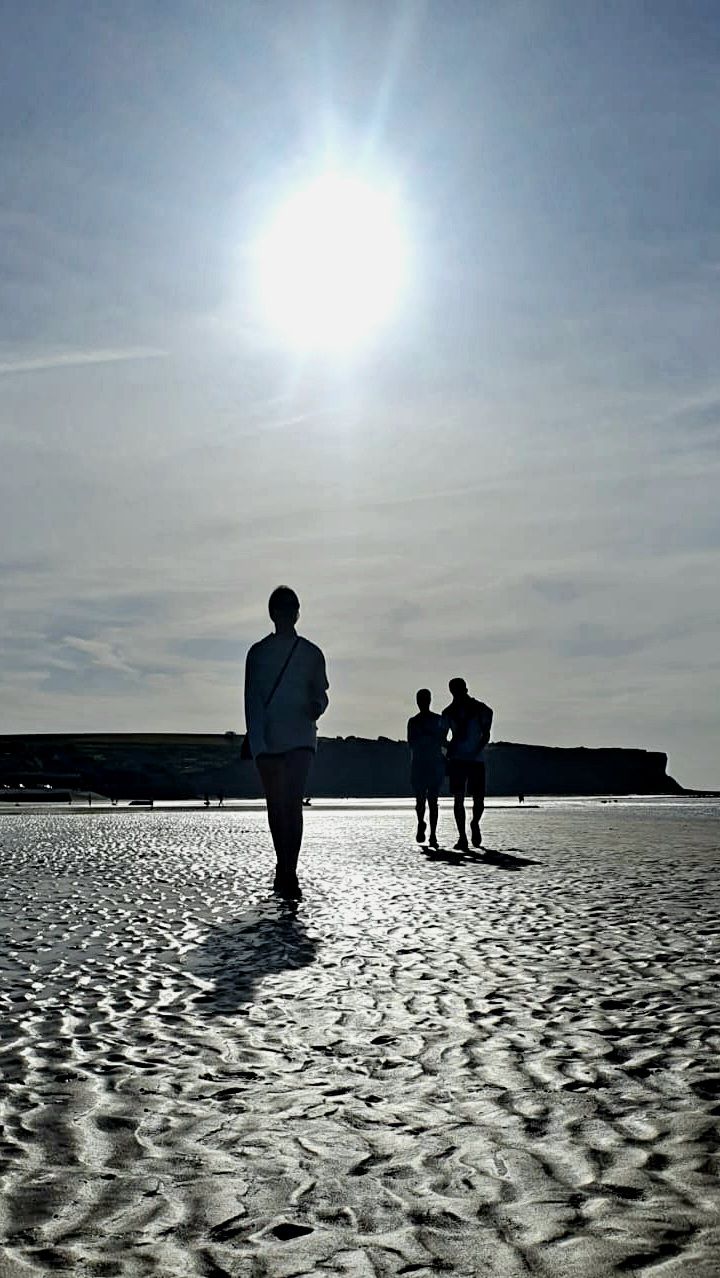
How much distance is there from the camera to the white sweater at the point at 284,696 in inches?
417

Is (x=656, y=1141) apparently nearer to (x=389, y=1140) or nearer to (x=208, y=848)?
(x=389, y=1140)

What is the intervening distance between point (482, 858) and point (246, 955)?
27.0 feet

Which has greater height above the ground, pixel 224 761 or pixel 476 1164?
pixel 224 761

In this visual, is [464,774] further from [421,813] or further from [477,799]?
[421,813]

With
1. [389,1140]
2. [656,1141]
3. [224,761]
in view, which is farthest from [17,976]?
[224,761]

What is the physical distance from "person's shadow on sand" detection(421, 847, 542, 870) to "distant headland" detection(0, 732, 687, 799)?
8864 cm

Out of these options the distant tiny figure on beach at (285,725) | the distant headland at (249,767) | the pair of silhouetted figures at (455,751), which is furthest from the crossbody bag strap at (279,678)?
the distant headland at (249,767)

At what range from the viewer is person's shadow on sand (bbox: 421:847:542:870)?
44.6ft

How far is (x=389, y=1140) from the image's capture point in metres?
3.38

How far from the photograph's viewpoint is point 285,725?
1060 centimetres

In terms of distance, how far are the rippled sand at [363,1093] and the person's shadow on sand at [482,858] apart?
4716 mm

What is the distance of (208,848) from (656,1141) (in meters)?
14.8

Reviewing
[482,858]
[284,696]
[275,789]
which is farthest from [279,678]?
[482,858]

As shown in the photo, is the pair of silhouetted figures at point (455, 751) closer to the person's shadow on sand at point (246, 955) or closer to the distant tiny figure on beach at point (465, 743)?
the distant tiny figure on beach at point (465, 743)
